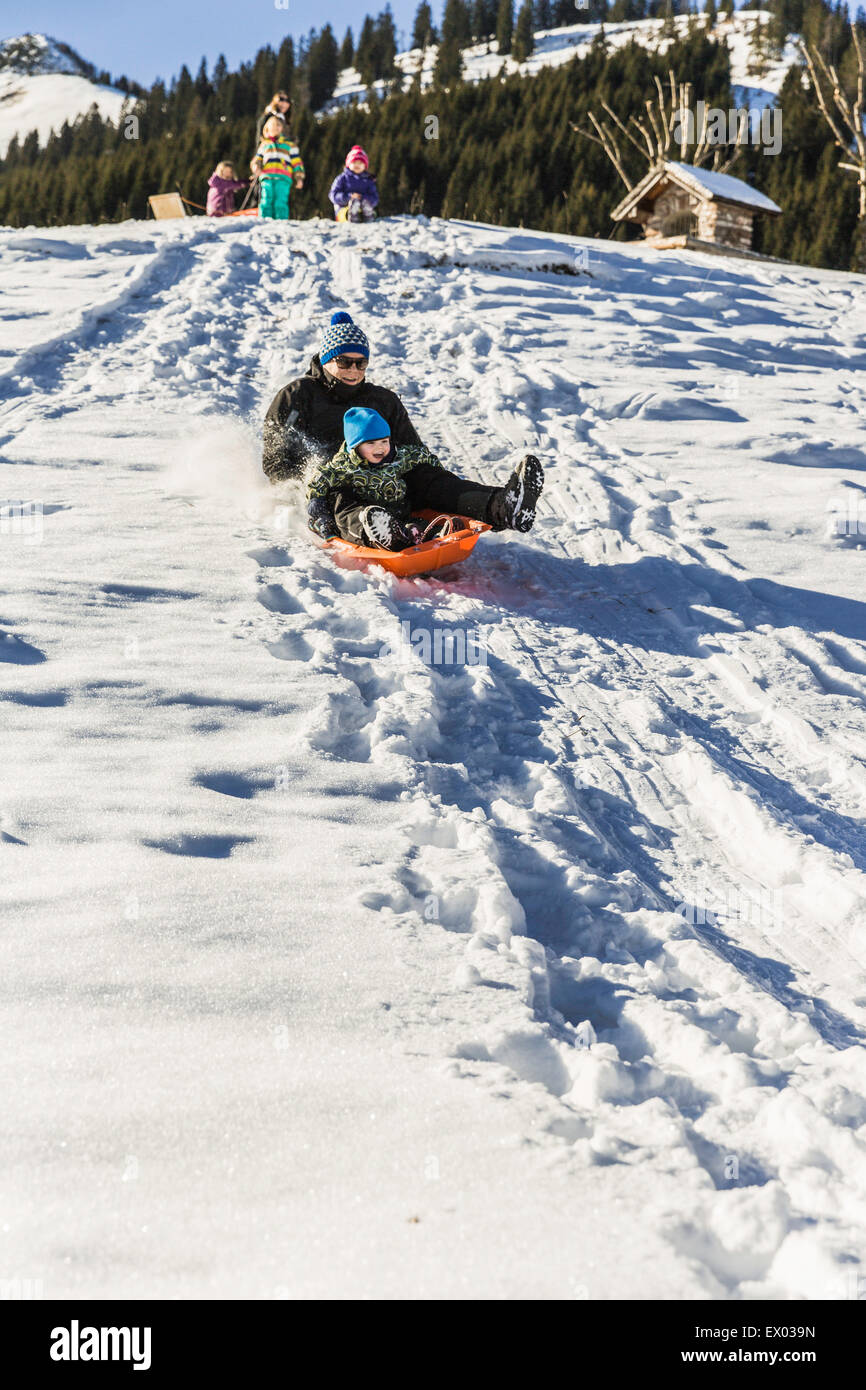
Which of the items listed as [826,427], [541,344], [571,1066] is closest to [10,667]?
[571,1066]

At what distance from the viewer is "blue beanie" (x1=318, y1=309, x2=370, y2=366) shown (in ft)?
15.1

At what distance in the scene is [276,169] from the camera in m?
13.6

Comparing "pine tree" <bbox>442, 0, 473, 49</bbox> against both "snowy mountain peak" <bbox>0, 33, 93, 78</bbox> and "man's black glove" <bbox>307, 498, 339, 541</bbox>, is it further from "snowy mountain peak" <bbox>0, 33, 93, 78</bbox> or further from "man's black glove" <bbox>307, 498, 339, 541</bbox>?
"man's black glove" <bbox>307, 498, 339, 541</bbox>

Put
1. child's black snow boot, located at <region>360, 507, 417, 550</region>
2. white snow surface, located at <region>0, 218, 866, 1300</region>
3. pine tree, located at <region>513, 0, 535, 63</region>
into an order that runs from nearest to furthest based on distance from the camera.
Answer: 1. white snow surface, located at <region>0, 218, 866, 1300</region>
2. child's black snow boot, located at <region>360, 507, 417, 550</region>
3. pine tree, located at <region>513, 0, 535, 63</region>

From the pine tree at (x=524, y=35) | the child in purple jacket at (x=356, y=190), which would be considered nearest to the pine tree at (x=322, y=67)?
the pine tree at (x=524, y=35)

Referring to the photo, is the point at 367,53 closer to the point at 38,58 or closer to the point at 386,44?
the point at 386,44

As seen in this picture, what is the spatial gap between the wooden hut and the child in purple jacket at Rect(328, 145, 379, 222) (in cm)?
455

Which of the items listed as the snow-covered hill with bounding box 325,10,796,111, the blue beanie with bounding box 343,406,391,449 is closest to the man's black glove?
the blue beanie with bounding box 343,406,391,449

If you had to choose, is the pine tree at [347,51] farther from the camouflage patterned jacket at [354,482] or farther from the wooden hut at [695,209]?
the camouflage patterned jacket at [354,482]

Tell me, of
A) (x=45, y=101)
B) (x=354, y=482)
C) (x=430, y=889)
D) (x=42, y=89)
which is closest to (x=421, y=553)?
(x=354, y=482)

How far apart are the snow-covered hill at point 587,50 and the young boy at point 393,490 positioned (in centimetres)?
5444

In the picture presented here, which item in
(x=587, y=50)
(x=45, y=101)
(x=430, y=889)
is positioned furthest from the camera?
(x=45, y=101)

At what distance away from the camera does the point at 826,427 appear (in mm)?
6332

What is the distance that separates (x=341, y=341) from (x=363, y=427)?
756mm
